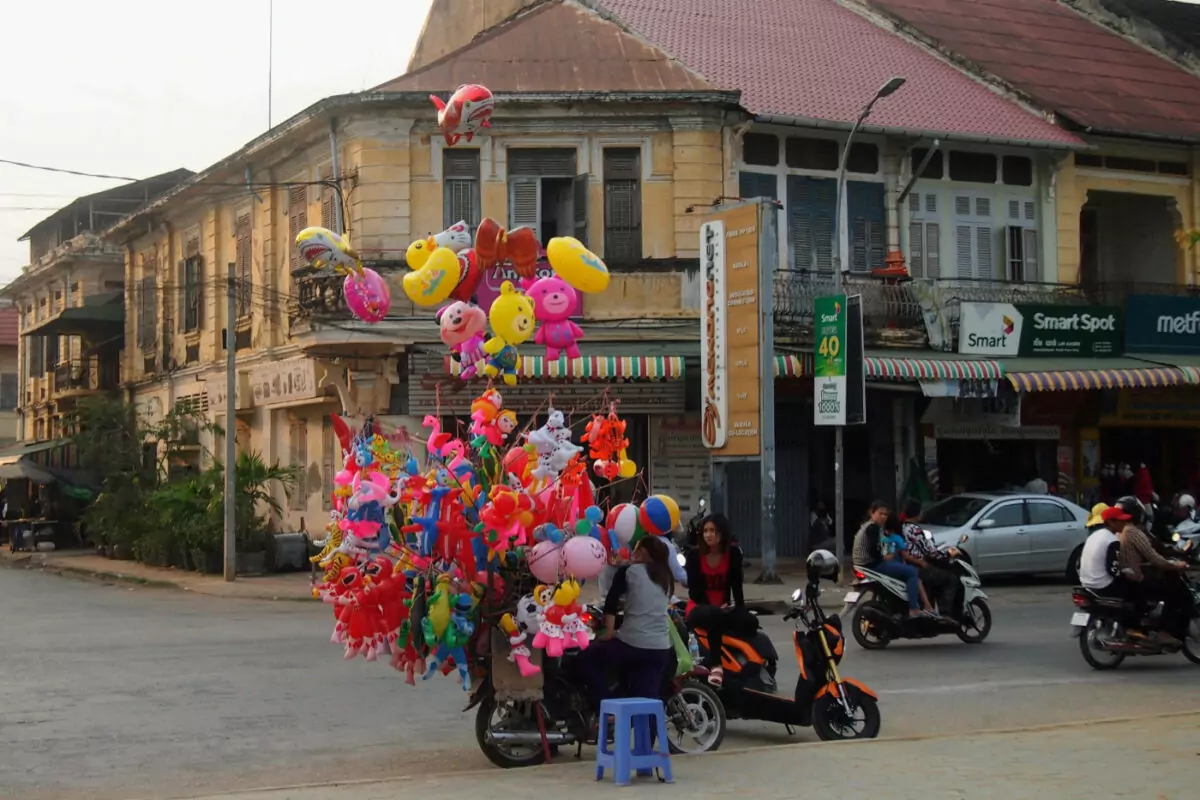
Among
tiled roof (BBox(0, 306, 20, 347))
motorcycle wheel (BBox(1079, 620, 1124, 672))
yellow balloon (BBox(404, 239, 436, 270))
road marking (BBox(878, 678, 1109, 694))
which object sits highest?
tiled roof (BBox(0, 306, 20, 347))

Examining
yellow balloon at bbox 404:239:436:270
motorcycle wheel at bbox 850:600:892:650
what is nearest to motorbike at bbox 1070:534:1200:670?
motorcycle wheel at bbox 850:600:892:650

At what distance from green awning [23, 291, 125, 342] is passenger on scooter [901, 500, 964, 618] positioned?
2818cm

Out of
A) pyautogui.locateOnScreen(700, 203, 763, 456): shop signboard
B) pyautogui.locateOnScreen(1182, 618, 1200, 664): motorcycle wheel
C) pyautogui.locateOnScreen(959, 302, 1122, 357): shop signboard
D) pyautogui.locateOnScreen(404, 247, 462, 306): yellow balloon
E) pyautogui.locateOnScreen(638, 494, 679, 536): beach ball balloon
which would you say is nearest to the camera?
pyautogui.locateOnScreen(638, 494, 679, 536): beach ball balloon

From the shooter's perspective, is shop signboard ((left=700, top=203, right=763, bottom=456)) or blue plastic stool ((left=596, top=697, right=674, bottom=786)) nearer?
blue plastic stool ((left=596, top=697, right=674, bottom=786))

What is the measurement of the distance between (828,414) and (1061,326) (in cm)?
683

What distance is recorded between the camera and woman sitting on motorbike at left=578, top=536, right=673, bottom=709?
8.61 meters

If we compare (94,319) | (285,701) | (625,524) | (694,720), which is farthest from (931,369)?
(94,319)

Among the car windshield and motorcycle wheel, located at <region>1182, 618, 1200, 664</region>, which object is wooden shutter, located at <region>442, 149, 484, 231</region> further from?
motorcycle wheel, located at <region>1182, 618, 1200, 664</region>

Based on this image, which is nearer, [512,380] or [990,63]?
[512,380]

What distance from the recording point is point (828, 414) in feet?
70.7

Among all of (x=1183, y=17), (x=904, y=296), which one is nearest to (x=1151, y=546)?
(x=904, y=296)

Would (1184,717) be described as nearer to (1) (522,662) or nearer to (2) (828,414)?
(1) (522,662)

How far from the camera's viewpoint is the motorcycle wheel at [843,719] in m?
9.28

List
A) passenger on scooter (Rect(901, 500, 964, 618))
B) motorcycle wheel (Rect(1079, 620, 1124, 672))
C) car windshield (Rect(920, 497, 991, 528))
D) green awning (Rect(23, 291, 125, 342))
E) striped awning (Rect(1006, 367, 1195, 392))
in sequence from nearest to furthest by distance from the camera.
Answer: motorcycle wheel (Rect(1079, 620, 1124, 672)) < passenger on scooter (Rect(901, 500, 964, 618)) < car windshield (Rect(920, 497, 991, 528)) < striped awning (Rect(1006, 367, 1195, 392)) < green awning (Rect(23, 291, 125, 342))
